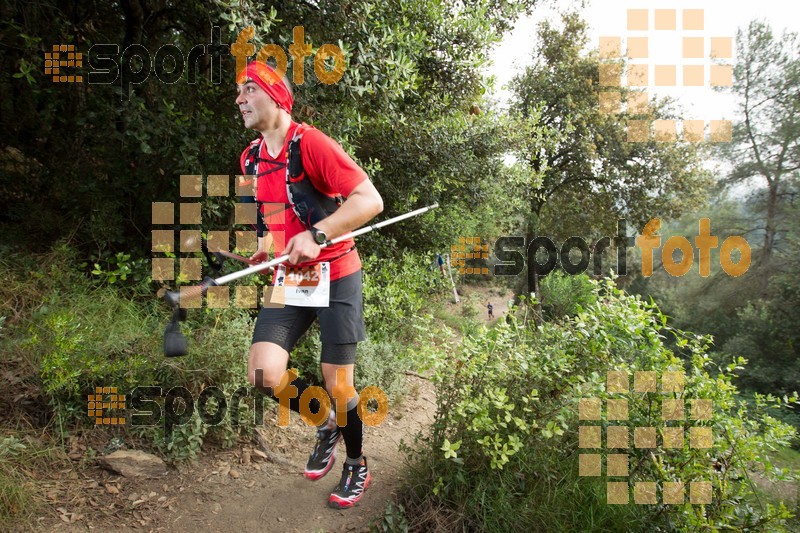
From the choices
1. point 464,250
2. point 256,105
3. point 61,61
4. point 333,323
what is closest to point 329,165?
point 256,105

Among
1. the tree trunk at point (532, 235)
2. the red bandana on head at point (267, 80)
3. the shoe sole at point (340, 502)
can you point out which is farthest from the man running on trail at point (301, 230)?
the tree trunk at point (532, 235)

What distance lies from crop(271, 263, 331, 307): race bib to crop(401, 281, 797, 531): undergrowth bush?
1003 mm

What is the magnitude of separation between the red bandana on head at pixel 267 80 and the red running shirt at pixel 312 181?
165mm

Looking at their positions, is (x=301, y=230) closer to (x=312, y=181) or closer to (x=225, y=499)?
(x=312, y=181)

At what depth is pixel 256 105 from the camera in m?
2.59

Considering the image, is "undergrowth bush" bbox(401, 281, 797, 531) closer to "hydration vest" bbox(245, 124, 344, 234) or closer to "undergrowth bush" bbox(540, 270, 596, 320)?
"hydration vest" bbox(245, 124, 344, 234)

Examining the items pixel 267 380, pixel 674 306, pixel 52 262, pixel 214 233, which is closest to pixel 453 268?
pixel 214 233

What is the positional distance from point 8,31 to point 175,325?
183 inches

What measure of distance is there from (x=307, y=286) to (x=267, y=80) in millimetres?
1186

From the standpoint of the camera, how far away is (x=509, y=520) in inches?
108

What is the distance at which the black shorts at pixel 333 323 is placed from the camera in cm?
270

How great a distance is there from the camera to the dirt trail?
3020mm

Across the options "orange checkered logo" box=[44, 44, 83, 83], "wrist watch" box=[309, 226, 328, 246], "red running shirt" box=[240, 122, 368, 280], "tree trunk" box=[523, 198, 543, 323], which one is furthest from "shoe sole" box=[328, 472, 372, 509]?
"tree trunk" box=[523, 198, 543, 323]

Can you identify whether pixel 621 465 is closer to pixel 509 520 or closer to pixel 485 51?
pixel 509 520
